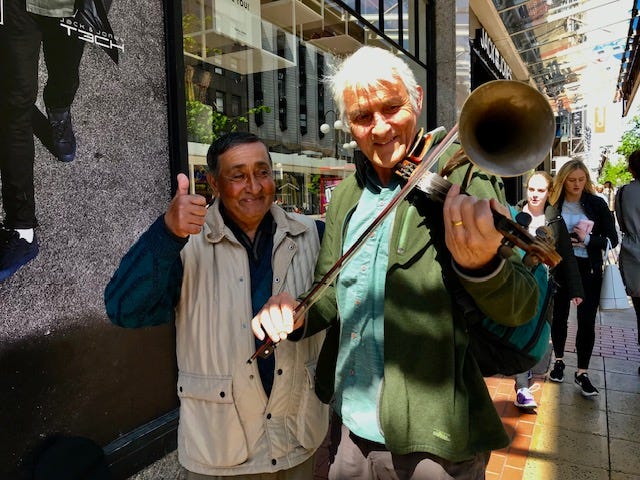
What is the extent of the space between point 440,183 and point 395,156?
275 mm

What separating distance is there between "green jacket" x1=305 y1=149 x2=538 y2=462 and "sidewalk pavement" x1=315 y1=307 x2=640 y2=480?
77.8 inches

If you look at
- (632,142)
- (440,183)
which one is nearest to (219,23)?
(440,183)

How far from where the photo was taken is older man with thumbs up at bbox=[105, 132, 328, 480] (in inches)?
66.7

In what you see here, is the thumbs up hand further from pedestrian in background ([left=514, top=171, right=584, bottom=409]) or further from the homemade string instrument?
pedestrian in background ([left=514, top=171, right=584, bottom=409])

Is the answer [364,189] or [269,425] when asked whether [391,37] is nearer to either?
[364,189]

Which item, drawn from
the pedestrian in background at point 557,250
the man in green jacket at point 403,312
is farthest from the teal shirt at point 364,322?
the pedestrian in background at point 557,250

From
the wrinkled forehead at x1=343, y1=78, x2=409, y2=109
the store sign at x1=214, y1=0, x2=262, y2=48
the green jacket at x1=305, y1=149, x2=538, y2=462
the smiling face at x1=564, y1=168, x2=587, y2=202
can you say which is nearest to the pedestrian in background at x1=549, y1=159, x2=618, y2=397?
the smiling face at x1=564, y1=168, x2=587, y2=202

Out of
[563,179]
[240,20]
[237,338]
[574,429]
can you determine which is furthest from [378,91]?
[563,179]

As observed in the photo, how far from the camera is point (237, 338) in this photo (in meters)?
1.70

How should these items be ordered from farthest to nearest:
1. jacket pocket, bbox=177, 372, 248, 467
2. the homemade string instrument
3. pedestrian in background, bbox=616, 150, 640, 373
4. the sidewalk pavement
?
1. pedestrian in background, bbox=616, 150, 640, 373
2. the sidewalk pavement
3. jacket pocket, bbox=177, 372, 248, 467
4. the homemade string instrument

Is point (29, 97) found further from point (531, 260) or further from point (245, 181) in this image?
point (531, 260)

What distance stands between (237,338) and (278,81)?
10.4 feet

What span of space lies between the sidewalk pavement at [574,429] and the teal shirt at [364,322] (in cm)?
187

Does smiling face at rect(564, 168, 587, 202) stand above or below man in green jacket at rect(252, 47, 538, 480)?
above
